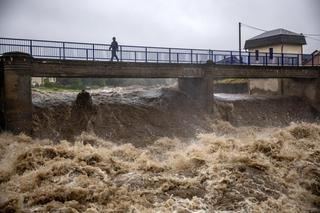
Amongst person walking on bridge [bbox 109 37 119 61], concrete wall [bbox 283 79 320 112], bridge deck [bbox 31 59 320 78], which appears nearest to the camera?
bridge deck [bbox 31 59 320 78]

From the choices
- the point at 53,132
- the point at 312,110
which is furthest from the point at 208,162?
the point at 312,110

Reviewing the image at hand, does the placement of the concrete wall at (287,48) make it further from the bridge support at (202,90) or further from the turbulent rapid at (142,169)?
the turbulent rapid at (142,169)

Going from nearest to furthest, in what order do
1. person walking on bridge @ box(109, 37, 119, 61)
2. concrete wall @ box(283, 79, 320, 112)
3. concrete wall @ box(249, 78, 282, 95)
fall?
person walking on bridge @ box(109, 37, 119, 61) < concrete wall @ box(283, 79, 320, 112) < concrete wall @ box(249, 78, 282, 95)

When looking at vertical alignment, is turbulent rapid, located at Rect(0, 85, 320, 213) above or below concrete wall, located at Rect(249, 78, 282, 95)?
below

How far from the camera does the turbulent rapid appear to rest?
1004cm

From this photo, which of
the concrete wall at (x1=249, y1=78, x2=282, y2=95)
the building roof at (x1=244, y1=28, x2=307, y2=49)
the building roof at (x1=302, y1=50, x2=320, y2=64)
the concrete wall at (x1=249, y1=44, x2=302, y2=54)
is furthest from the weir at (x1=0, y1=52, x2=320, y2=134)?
the building roof at (x1=244, y1=28, x2=307, y2=49)

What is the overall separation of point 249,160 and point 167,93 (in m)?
12.8

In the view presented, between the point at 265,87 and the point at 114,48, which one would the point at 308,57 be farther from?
the point at 114,48

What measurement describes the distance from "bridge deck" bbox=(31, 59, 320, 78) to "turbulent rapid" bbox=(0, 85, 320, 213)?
2.24 metres

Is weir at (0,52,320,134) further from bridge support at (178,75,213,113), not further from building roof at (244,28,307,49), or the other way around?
building roof at (244,28,307,49)

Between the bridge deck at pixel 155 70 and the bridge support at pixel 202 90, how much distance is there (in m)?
0.51

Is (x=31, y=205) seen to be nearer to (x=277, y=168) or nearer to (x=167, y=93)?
(x=277, y=168)

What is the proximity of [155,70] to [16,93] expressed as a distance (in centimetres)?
812

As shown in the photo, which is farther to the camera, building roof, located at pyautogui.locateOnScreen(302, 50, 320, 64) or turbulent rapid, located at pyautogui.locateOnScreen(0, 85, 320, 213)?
building roof, located at pyautogui.locateOnScreen(302, 50, 320, 64)
